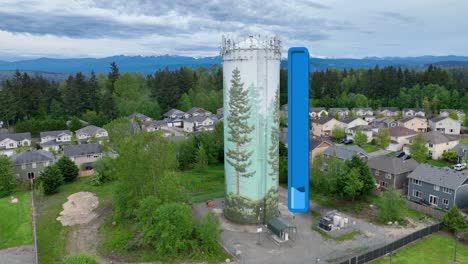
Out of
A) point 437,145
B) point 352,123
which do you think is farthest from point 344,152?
point 352,123

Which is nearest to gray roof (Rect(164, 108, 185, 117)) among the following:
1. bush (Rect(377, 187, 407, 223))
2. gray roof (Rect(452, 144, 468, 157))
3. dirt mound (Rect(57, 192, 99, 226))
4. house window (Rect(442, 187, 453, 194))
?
dirt mound (Rect(57, 192, 99, 226))

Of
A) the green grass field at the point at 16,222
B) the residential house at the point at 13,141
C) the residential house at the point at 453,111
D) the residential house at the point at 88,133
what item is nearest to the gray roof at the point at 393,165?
the green grass field at the point at 16,222

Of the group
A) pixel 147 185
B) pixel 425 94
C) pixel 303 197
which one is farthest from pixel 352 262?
pixel 425 94

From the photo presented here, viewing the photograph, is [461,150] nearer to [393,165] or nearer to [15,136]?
[393,165]

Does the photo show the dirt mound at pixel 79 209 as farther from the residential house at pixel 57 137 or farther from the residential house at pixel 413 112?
the residential house at pixel 413 112

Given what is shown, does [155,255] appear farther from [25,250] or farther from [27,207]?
[27,207]
